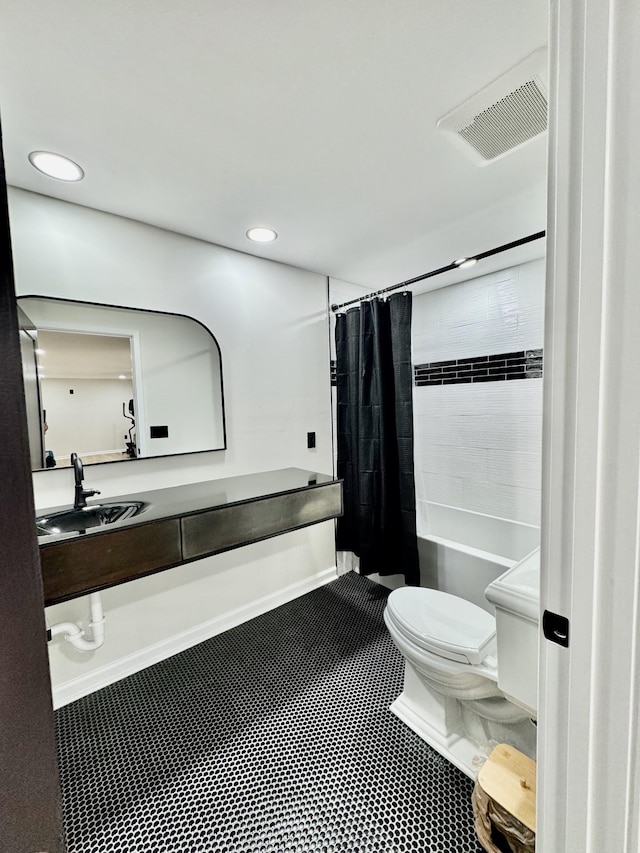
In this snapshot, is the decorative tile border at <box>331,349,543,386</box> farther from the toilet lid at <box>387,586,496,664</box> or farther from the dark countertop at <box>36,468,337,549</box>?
the toilet lid at <box>387,586,496,664</box>

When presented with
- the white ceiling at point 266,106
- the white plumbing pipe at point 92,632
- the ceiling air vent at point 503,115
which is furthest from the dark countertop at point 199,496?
the ceiling air vent at point 503,115

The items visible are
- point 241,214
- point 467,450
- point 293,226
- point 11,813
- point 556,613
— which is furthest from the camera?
point 467,450

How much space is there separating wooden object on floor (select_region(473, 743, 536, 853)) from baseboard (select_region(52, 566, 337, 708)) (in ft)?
4.72

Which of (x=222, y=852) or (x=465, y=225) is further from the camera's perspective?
(x=465, y=225)

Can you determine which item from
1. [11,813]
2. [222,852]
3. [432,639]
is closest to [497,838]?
[432,639]

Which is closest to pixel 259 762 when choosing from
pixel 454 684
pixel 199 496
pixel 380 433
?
pixel 454 684

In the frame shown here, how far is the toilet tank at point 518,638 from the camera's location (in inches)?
35.1

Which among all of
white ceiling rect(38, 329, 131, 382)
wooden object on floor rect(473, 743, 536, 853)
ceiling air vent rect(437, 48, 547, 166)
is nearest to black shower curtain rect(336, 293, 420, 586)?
ceiling air vent rect(437, 48, 547, 166)

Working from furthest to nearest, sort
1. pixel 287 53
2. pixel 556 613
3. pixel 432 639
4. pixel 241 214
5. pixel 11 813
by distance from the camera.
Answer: pixel 241 214
pixel 432 639
pixel 287 53
pixel 556 613
pixel 11 813

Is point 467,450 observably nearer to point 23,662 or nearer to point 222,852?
point 222,852

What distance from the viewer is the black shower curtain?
2137mm

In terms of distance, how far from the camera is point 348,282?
2686 mm

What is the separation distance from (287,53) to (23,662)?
4.62 feet

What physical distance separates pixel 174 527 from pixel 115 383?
82cm
